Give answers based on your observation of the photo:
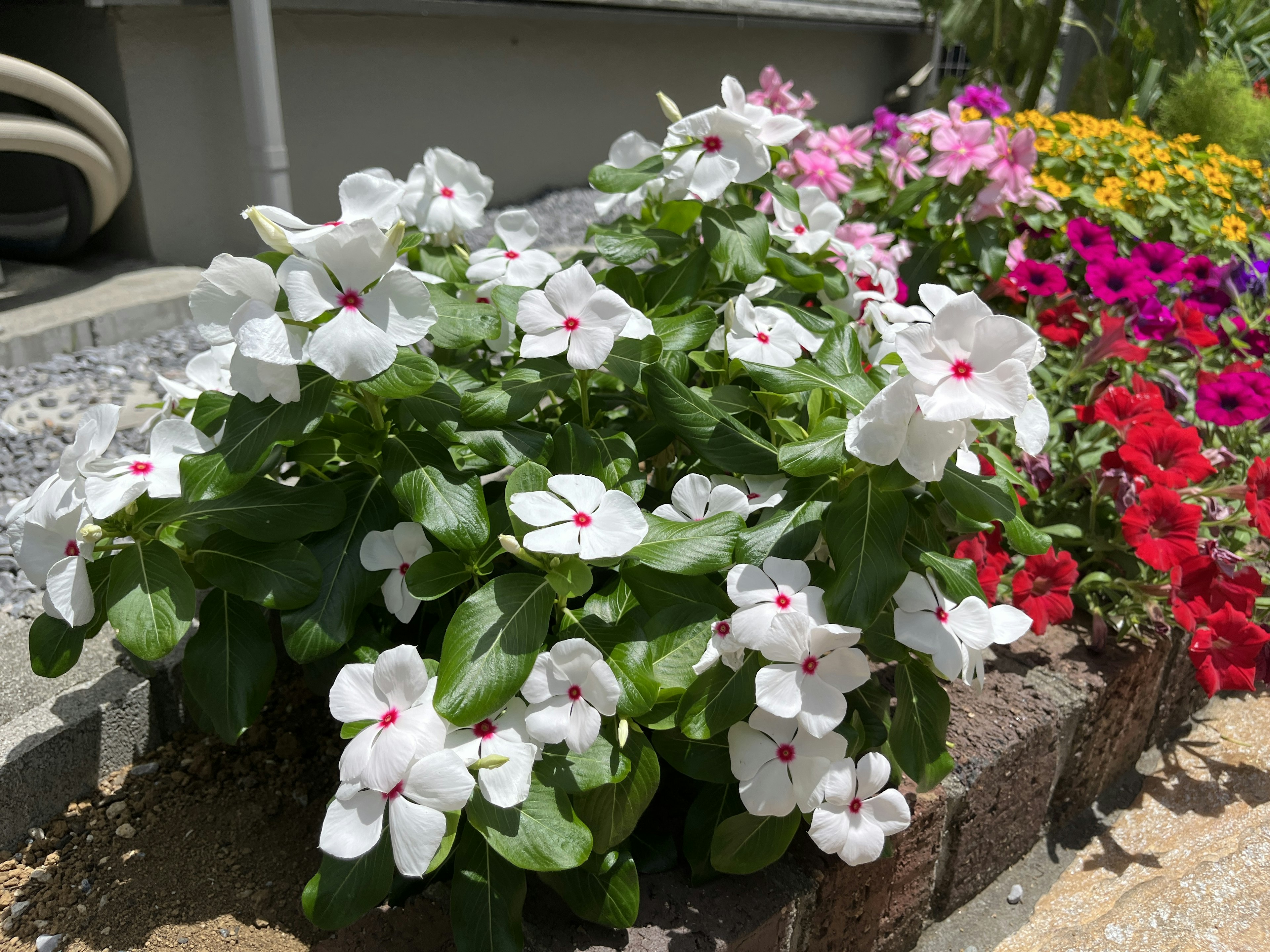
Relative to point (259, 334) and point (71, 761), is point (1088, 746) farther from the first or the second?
point (71, 761)

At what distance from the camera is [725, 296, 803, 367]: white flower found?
1538 millimetres

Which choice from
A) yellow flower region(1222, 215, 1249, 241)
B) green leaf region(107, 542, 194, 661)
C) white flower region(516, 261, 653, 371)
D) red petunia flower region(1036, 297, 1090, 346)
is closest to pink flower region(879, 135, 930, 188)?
red petunia flower region(1036, 297, 1090, 346)

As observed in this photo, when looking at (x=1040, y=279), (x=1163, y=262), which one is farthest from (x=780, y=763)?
(x=1163, y=262)

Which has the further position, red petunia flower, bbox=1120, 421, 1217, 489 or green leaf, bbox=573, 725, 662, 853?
red petunia flower, bbox=1120, 421, 1217, 489

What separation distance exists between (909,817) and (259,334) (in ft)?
3.68

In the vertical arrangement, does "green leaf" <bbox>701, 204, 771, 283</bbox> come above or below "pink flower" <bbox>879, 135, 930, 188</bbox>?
above

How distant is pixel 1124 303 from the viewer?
259cm

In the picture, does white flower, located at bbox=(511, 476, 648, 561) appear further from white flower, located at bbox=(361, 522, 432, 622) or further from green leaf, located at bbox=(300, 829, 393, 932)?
green leaf, located at bbox=(300, 829, 393, 932)

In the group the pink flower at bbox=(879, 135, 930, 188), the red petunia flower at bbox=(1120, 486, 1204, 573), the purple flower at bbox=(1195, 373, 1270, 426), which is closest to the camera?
the red petunia flower at bbox=(1120, 486, 1204, 573)

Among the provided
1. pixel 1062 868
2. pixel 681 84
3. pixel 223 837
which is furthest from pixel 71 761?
pixel 681 84

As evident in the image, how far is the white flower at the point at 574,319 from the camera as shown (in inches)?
53.1

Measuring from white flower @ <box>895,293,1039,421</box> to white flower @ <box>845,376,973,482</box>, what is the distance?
0.09ft

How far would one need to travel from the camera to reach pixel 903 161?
115 inches

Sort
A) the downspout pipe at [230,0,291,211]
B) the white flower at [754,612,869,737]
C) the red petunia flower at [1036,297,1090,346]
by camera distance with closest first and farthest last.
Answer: the white flower at [754,612,869,737] → the red petunia flower at [1036,297,1090,346] → the downspout pipe at [230,0,291,211]
